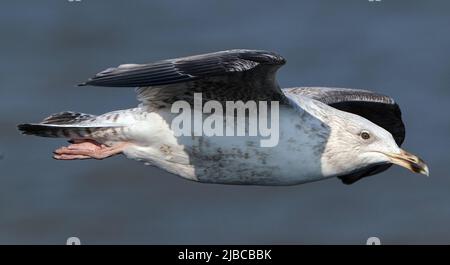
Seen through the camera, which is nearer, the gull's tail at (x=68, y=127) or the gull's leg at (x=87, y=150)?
the gull's leg at (x=87, y=150)

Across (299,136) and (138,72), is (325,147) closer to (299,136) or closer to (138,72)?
(299,136)

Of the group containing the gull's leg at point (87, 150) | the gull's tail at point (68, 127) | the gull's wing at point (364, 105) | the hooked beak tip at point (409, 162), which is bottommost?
the hooked beak tip at point (409, 162)

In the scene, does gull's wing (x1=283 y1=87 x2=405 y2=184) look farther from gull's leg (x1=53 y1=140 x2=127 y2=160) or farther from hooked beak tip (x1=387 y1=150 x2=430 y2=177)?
gull's leg (x1=53 y1=140 x2=127 y2=160)

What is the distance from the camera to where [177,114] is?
14.8m

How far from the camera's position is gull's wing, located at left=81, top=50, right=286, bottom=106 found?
1418 centimetres

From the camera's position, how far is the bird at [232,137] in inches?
573

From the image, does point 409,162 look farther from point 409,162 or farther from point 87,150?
point 87,150

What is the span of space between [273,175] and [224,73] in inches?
48.4

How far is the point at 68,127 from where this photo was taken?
601 inches

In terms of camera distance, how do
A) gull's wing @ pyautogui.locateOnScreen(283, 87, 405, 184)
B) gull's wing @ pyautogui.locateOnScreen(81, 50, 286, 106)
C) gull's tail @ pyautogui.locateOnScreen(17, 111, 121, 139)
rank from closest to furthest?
gull's wing @ pyautogui.locateOnScreen(81, 50, 286, 106), gull's tail @ pyautogui.locateOnScreen(17, 111, 121, 139), gull's wing @ pyautogui.locateOnScreen(283, 87, 405, 184)

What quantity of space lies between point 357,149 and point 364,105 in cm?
215

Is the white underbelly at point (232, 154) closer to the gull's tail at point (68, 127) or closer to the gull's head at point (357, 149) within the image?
the gull's head at point (357, 149)

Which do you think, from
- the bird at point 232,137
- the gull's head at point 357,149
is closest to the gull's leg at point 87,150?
Result: the bird at point 232,137

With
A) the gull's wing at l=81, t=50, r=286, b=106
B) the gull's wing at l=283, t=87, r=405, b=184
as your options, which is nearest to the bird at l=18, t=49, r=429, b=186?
the gull's wing at l=81, t=50, r=286, b=106
